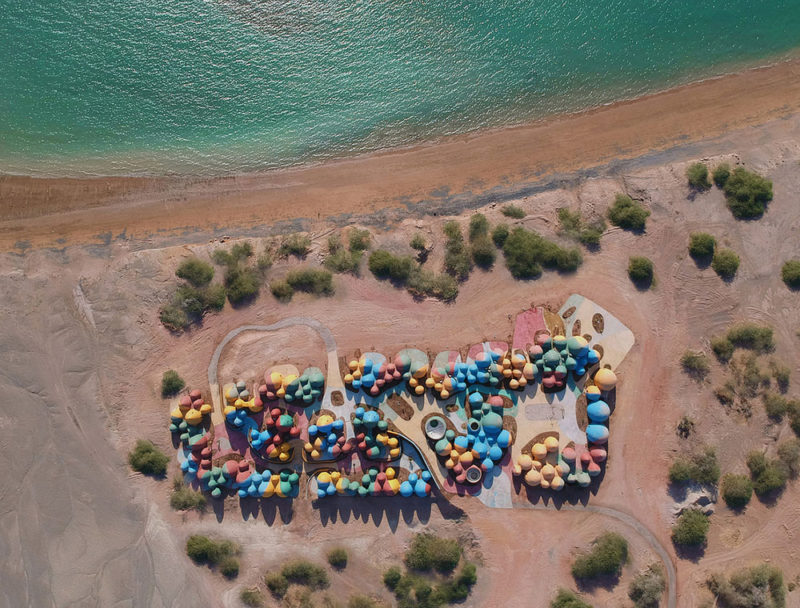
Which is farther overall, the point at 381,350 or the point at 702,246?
the point at 381,350

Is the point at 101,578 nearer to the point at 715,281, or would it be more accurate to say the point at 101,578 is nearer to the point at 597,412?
the point at 597,412

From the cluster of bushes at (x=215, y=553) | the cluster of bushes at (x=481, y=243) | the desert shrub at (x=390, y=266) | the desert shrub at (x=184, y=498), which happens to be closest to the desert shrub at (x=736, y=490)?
the cluster of bushes at (x=481, y=243)

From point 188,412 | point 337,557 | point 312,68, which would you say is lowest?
point 337,557

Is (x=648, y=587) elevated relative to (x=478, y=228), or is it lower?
lower

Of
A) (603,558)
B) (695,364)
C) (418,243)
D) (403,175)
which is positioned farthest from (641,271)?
(603,558)

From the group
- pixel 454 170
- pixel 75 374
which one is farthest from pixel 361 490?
pixel 454 170

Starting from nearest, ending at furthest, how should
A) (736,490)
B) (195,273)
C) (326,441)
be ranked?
(736,490) < (326,441) < (195,273)

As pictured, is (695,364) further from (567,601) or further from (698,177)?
(567,601)

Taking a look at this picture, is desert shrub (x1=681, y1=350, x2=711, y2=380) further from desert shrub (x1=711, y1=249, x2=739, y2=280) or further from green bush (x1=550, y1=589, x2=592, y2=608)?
green bush (x1=550, y1=589, x2=592, y2=608)
